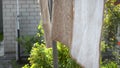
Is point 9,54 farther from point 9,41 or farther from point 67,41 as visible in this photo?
point 67,41

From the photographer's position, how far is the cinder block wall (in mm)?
9656

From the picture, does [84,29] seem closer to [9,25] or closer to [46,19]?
[46,19]

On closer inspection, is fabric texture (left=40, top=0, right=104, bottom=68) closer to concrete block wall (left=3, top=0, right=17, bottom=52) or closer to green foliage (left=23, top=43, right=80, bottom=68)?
green foliage (left=23, top=43, right=80, bottom=68)

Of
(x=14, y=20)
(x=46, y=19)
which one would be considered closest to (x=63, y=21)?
(x=46, y=19)

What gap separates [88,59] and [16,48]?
6076 millimetres

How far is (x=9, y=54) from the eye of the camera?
9.76 metres

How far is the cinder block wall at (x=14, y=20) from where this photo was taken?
9.66m

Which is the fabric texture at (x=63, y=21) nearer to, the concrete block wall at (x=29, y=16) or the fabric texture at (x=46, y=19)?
the fabric texture at (x=46, y=19)

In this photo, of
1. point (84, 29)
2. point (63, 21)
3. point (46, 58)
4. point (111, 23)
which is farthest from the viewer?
point (111, 23)

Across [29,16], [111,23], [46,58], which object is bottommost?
[46,58]

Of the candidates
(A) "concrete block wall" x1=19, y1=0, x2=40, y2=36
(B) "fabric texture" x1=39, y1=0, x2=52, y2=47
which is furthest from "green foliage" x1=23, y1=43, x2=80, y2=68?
(A) "concrete block wall" x1=19, y1=0, x2=40, y2=36

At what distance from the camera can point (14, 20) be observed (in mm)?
9773

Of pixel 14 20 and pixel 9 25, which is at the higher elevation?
pixel 14 20

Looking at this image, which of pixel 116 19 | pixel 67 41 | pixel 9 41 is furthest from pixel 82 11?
pixel 9 41
